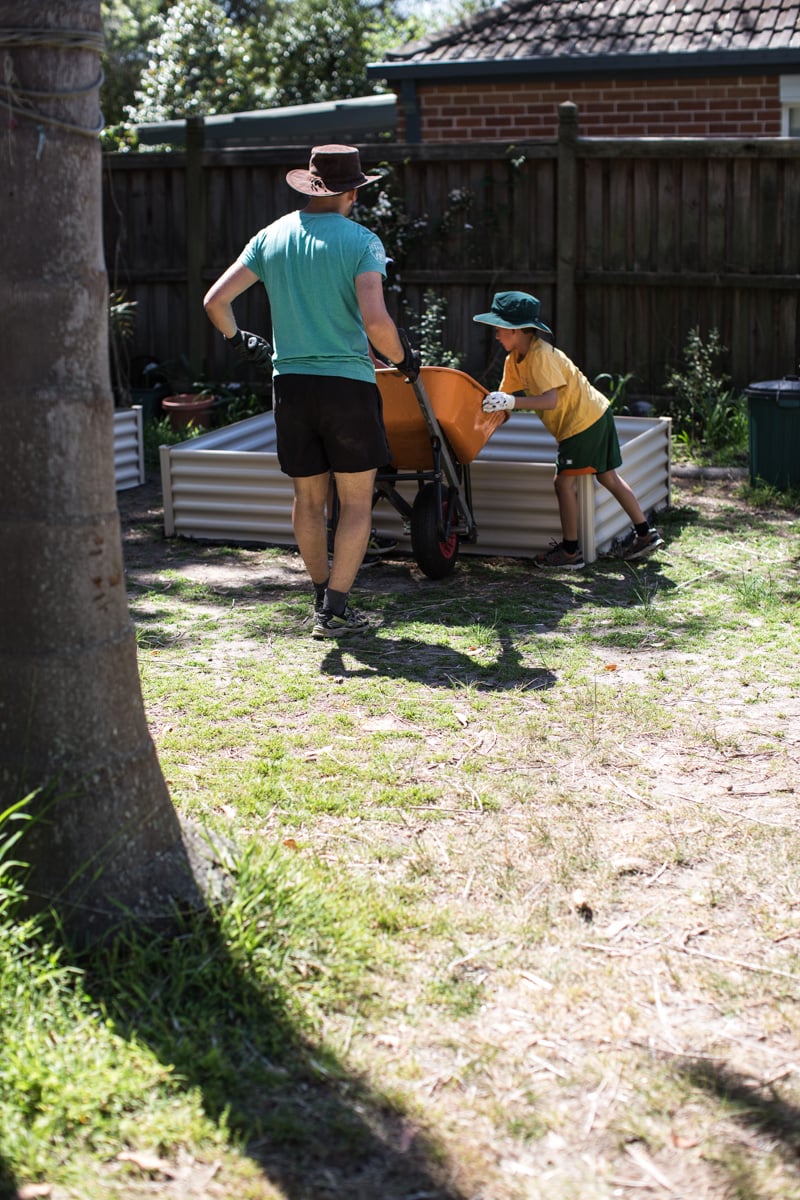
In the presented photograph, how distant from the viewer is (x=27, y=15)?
9.57 feet

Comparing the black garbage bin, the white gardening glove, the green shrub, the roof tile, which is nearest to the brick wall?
the roof tile

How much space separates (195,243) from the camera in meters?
11.8

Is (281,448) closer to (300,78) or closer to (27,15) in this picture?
(27,15)

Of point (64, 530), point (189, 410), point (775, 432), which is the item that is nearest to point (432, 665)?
point (64, 530)

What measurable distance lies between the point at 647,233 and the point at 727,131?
234 centimetres

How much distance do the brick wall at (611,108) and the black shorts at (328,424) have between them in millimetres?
7490

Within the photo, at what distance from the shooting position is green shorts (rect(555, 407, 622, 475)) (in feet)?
22.5

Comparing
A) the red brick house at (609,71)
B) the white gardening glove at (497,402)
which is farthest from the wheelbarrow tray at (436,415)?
the red brick house at (609,71)

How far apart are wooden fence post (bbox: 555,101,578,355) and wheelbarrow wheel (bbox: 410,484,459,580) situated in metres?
4.43

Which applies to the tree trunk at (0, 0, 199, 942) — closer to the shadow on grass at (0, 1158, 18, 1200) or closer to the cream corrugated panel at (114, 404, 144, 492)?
the shadow on grass at (0, 1158, 18, 1200)

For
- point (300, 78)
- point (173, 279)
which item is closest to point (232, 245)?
point (173, 279)

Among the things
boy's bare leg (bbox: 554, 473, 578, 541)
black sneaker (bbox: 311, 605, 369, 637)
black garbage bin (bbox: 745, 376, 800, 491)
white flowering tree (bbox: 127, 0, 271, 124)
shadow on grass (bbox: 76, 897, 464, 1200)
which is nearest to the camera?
shadow on grass (bbox: 76, 897, 464, 1200)

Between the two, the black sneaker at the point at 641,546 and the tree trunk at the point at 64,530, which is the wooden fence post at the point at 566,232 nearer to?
the black sneaker at the point at 641,546

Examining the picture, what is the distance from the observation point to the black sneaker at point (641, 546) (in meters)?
7.20
